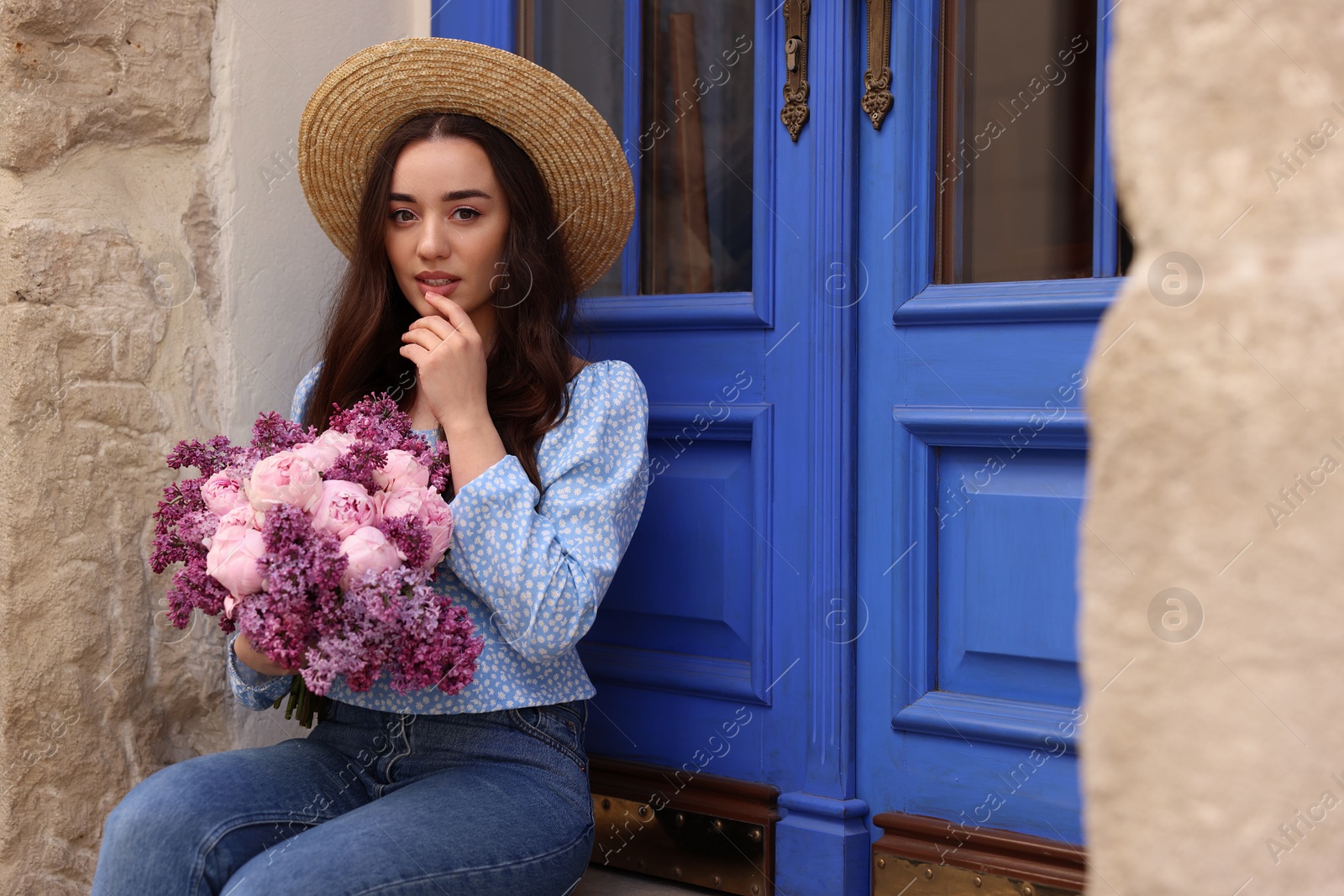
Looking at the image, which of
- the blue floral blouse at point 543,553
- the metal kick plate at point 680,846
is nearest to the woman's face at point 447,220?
the blue floral blouse at point 543,553

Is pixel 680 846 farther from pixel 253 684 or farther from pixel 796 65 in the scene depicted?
pixel 796 65

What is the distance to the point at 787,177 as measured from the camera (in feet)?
6.79

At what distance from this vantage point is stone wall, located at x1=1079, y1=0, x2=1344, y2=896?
705 millimetres

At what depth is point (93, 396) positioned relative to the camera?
201 cm

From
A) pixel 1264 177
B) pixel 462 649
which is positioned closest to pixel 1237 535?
pixel 1264 177

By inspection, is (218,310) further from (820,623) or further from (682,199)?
(820,623)

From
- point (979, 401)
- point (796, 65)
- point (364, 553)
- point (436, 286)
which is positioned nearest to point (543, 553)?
point (364, 553)

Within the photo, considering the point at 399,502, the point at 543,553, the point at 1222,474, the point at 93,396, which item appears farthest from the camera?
the point at 93,396

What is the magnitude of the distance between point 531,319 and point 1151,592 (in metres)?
1.39

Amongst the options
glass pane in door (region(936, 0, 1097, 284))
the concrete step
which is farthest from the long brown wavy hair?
the concrete step

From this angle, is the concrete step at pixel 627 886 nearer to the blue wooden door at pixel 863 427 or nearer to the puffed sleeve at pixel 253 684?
the blue wooden door at pixel 863 427

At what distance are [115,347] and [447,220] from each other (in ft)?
2.27

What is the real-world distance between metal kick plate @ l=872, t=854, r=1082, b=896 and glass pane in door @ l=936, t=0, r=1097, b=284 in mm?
1033

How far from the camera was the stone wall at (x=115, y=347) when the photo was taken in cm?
194
